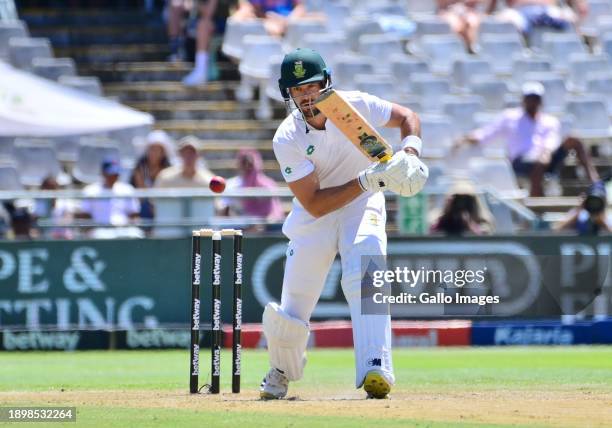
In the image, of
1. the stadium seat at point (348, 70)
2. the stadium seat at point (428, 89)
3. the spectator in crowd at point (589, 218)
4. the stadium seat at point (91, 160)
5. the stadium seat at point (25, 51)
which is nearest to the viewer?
the spectator in crowd at point (589, 218)

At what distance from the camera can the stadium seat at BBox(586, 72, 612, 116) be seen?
53.7ft

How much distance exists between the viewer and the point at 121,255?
43.0ft

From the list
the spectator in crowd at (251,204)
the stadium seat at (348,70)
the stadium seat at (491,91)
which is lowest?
the spectator in crowd at (251,204)

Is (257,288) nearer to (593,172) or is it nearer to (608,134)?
(593,172)

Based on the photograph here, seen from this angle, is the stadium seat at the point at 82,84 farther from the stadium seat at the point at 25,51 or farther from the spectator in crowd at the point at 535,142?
the spectator in crowd at the point at 535,142

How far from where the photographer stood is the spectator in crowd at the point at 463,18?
1719cm

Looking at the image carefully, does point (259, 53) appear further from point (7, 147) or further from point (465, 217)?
point (465, 217)

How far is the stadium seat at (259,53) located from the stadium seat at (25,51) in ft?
7.60

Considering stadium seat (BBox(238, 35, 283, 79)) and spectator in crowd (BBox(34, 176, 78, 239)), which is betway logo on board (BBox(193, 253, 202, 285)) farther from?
stadium seat (BBox(238, 35, 283, 79))

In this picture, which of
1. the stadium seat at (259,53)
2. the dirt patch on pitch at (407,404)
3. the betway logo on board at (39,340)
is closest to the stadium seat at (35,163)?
the betway logo on board at (39,340)

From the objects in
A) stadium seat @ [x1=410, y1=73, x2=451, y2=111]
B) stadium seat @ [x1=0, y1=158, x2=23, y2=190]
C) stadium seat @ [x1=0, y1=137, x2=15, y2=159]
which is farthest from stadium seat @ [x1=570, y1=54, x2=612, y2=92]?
stadium seat @ [x1=0, y1=158, x2=23, y2=190]

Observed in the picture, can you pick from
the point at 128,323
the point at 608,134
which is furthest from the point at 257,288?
the point at 608,134

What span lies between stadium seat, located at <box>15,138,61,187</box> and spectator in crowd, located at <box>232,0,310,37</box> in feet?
9.60

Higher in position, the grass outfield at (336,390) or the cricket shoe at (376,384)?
the cricket shoe at (376,384)
